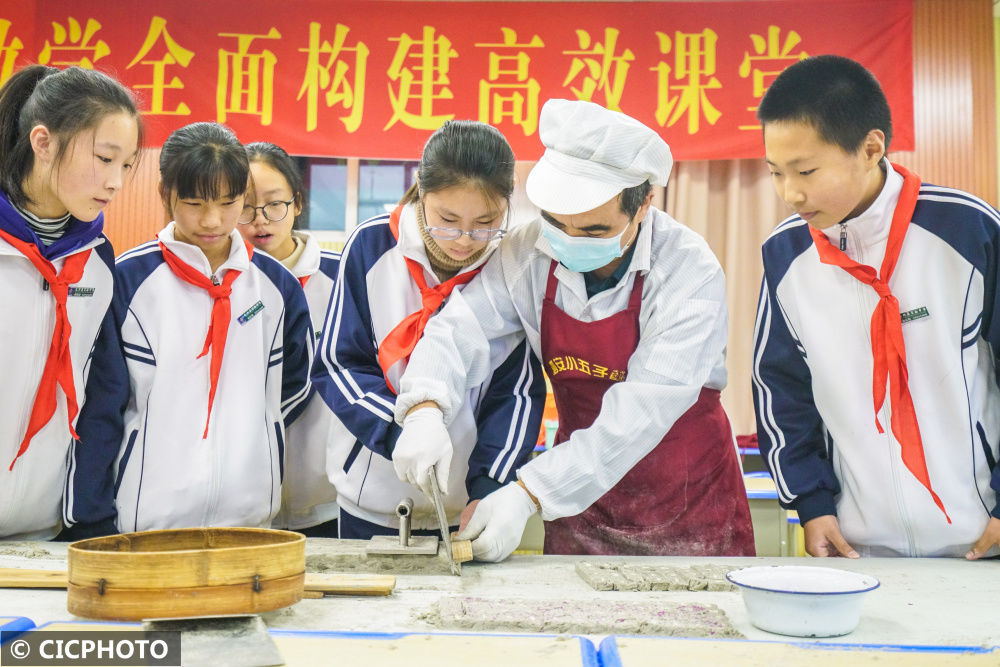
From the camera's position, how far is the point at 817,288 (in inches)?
69.4

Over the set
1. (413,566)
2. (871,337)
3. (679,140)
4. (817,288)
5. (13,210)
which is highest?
(679,140)

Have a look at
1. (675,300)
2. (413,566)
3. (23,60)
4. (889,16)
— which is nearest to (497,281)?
(675,300)

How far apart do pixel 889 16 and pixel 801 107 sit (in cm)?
335

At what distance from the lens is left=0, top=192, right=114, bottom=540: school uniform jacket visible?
1687 millimetres

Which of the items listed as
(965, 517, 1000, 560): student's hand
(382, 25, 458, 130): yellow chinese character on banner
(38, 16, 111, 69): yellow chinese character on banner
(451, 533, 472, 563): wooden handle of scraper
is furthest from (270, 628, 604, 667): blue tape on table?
(38, 16, 111, 69): yellow chinese character on banner

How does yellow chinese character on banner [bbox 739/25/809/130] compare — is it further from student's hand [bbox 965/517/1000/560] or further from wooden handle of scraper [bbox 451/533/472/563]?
wooden handle of scraper [bbox 451/533/472/563]

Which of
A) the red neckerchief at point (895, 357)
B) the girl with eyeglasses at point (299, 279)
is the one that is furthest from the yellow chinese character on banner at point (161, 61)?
the red neckerchief at point (895, 357)

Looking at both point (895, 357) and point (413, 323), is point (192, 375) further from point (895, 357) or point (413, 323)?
point (895, 357)

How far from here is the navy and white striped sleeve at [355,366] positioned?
1.73 meters

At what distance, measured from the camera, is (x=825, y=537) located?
69.4 inches

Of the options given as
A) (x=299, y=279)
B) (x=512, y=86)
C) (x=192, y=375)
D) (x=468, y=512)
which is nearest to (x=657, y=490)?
(x=468, y=512)

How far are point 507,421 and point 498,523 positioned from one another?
0.98 feet

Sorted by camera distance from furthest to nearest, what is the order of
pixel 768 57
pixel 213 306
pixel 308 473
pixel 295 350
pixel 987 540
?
1. pixel 768 57
2. pixel 308 473
3. pixel 295 350
4. pixel 213 306
5. pixel 987 540

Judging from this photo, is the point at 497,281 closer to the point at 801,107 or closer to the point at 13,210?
the point at 801,107
